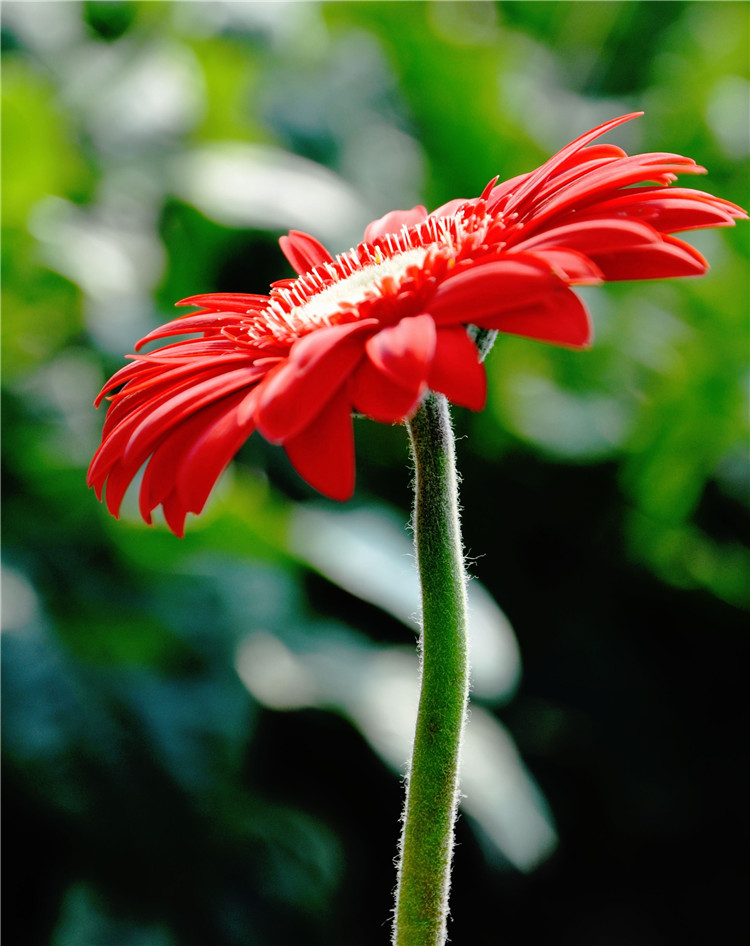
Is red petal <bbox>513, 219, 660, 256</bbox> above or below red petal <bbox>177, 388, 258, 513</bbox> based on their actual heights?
above

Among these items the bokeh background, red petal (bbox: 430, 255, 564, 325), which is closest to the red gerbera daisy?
red petal (bbox: 430, 255, 564, 325)

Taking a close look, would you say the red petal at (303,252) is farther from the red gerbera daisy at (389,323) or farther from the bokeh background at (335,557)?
the bokeh background at (335,557)

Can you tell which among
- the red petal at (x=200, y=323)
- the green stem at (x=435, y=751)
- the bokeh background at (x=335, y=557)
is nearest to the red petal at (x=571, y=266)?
the green stem at (x=435, y=751)

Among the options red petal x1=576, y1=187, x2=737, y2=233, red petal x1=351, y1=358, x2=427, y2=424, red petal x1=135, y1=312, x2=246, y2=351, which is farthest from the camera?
red petal x1=135, y1=312, x2=246, y2=351

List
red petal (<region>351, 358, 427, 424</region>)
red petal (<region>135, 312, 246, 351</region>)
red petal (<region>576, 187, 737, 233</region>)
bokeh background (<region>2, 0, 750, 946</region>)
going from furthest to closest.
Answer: bokeh background (<region>2, 0, 750, 946</region>) < red petal (<region>135, 312, 246, 351</region>) < red petal (<region>576, 187, 737, 233</region>) < red petal (<region>351, 358, 427, 424</region>)

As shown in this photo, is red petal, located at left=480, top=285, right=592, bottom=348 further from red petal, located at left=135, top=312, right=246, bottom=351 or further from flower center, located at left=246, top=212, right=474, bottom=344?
red petal, located at left=135, top=312, right=246, bottom=351
